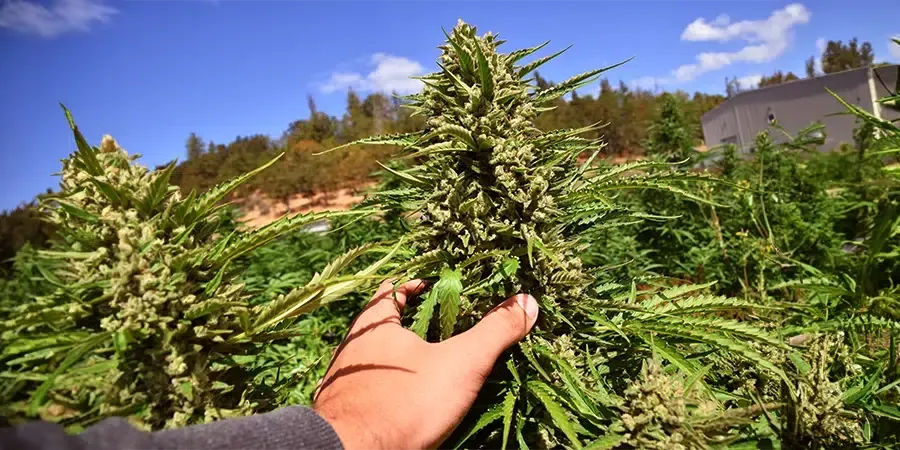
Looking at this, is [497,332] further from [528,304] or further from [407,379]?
[407,379]

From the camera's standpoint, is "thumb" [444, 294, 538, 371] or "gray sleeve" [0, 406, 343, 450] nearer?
"gray sleeve" [0, 406, 343, 450]

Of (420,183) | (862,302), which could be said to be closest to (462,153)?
(420,183)

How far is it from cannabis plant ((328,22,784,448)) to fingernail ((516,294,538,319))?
4 centimetres

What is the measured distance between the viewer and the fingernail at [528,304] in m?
1.22

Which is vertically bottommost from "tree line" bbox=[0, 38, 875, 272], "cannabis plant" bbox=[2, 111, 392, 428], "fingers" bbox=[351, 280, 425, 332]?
"fingers" bbox=[351, 280, 425, 332]

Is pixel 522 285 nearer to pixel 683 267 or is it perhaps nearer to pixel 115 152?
pixel 115 152

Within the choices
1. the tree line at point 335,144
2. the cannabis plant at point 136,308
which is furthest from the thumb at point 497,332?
the tree line at point 335,144

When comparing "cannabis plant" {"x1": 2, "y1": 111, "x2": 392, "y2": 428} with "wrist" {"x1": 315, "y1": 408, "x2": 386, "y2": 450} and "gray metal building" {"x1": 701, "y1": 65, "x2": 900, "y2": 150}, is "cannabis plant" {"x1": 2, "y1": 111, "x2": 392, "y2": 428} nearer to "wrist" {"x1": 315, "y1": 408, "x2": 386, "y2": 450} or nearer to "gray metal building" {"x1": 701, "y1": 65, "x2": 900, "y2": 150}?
"wrist" {"x1": 315, "y1": 408, "x2": 386, "y2": 450}

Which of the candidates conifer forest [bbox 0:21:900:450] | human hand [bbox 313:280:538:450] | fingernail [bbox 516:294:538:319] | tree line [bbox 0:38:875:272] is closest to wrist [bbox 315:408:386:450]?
human hand [bbox 313:280:538:450]

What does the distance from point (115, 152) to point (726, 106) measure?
31554 mm

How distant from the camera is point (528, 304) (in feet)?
4.02

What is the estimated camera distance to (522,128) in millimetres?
1327

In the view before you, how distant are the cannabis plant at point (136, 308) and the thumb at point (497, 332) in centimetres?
31

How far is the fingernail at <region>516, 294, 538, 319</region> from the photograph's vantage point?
4.00 feet
